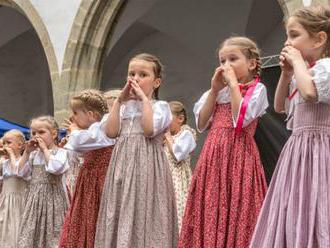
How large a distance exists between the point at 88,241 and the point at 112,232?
0.49m

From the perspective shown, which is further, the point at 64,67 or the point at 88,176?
the point at 64,67

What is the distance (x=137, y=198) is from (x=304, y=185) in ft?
4.19

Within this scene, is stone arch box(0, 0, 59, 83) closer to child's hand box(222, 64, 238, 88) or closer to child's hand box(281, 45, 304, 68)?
child's hand box(222, 64, 238, 88)

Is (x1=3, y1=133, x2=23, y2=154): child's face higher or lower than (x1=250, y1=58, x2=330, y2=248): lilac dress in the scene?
higher

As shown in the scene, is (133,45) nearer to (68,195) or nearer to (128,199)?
(68,195)

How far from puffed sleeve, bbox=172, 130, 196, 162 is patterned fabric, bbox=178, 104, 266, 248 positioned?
2.34 metres

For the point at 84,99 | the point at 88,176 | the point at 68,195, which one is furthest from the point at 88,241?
the point at 68,195

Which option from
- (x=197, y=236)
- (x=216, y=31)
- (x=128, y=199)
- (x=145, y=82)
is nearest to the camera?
(x=197, y=236)

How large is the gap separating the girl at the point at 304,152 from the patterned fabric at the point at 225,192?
46 centimetres

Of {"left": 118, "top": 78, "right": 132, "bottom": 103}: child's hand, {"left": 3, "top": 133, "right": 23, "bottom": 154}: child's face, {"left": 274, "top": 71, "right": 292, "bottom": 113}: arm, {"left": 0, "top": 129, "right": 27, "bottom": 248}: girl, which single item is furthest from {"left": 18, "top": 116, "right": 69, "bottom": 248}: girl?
{"left": 274, "top": 71, "right": 292, "bottom": 113}: arm

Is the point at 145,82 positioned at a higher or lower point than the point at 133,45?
lower

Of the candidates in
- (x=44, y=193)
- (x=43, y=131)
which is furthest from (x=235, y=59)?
(x=44, y=193)

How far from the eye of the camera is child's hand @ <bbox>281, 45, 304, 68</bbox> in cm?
312

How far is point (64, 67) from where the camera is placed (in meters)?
9.82
